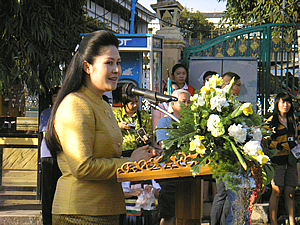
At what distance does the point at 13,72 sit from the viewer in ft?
18.9

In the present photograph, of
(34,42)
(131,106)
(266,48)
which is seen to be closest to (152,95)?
(131,106)

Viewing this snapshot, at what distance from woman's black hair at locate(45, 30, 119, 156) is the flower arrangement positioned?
23.2 inches

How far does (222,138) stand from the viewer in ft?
7.19

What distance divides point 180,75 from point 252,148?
4.27 metres

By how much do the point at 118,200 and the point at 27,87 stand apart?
179 inches

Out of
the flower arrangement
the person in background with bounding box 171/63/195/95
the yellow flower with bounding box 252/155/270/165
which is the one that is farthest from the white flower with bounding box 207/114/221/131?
the person in background with bounding box 171/63/195/95

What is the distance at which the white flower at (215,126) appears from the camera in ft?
6.99

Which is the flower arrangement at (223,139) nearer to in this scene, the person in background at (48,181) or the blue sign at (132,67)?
the person in background at (48,181)

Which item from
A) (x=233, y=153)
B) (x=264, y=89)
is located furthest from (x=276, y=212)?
(x=233, y=153)

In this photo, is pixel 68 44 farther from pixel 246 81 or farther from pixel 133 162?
pixel 133 162

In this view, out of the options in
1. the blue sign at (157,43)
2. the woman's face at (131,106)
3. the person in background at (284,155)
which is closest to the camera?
the woman's face at (131,106)

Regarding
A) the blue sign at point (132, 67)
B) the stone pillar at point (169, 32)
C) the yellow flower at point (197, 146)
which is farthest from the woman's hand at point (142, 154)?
the stone pillar at point (169, 32)

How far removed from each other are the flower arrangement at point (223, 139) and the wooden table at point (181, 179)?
0.08 meters

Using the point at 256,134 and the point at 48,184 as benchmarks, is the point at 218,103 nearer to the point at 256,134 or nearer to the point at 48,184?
the point at 256,134
